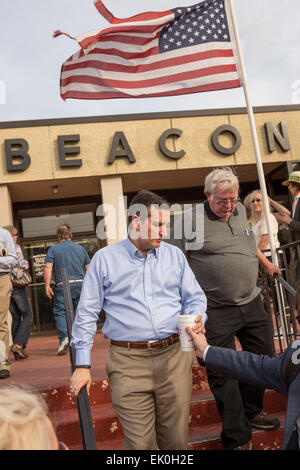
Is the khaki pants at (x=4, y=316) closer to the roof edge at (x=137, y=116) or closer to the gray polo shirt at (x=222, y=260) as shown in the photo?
the gray polo shirt at (x=222, y=260)

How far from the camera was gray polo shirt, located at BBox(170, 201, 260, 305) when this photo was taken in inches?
139

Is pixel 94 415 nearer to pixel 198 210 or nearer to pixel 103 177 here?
pixel 198 210

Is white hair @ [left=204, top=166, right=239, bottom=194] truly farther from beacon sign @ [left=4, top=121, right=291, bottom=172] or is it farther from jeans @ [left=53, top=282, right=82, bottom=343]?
beacon sign @ [left=4, top=121, right=291, bottom=172]

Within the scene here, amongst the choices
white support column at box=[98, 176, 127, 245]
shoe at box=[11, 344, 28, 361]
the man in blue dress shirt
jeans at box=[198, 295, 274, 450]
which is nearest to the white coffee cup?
the man in blue dress shirt

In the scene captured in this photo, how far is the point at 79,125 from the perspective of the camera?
1020cm

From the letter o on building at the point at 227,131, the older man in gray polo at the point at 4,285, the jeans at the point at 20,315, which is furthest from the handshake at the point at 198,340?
the letter o on building at the point at 227,131

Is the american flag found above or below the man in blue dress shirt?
above

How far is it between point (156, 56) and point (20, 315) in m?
4.15

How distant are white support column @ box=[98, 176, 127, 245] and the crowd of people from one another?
6.82m

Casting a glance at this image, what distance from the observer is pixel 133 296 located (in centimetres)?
274

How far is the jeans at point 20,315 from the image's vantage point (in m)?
6.78

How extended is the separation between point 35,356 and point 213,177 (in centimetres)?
493

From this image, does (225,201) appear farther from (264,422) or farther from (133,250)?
(264,422)

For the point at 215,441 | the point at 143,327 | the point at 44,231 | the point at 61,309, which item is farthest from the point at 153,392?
the point at 44,231
